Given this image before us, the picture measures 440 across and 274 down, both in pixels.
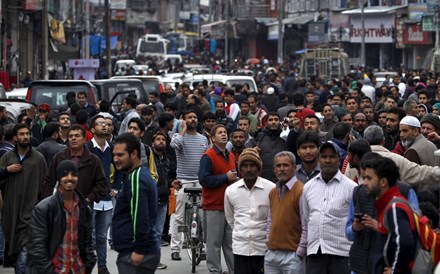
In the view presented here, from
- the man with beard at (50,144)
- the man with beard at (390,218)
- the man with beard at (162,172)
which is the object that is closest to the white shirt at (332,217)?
the man with beard at (390,218)

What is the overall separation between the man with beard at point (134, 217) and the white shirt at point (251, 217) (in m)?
1.62

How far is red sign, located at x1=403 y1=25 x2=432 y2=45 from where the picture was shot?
59.0m

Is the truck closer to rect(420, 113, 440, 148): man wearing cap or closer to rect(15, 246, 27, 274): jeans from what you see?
rect(420, 113, 440, 148): man wearing cap

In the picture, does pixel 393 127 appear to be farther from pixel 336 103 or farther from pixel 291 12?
pixel 291 12

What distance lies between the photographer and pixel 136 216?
9.06 metres

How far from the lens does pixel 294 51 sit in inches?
3110

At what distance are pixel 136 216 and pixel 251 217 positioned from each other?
1974mm

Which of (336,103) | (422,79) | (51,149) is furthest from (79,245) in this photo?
(422,79)

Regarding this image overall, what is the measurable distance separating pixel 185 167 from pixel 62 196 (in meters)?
5.27

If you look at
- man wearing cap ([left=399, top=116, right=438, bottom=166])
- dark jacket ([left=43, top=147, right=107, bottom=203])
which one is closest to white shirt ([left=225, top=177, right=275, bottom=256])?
man wearing cap ([left=399, top=116, right=438, bottom=166])

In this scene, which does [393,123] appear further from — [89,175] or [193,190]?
[89,175]

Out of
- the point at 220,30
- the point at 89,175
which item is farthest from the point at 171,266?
→ the point at 220,30

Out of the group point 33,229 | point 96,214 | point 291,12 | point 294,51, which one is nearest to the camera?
point 33,229

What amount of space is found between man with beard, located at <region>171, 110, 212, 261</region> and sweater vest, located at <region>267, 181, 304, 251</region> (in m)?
4.49
